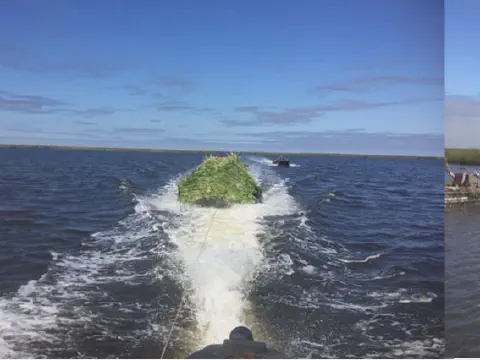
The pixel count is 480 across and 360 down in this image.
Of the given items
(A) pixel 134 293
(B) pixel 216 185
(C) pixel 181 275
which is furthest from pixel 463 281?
(B) pixel 216 185

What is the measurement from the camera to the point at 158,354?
9.80 feet

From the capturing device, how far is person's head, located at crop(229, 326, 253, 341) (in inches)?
118

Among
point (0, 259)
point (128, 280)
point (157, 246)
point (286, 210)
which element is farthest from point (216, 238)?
point (286, 210)

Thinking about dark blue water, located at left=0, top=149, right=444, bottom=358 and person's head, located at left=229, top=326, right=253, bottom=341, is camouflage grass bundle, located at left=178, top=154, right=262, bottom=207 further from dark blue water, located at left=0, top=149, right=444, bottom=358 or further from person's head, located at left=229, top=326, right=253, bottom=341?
person's head, located at left=229, top=326, right=253, bottom=341

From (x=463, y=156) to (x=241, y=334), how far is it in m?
3.06

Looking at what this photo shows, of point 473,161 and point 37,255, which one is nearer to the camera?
point 37,255

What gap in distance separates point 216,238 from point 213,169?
2.36m

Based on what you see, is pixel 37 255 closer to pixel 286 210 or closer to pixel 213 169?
pixel 213 169

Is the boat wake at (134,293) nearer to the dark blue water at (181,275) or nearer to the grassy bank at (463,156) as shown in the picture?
the dark blue water at (181,275)

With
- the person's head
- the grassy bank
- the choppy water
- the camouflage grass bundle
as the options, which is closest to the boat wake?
the person's head

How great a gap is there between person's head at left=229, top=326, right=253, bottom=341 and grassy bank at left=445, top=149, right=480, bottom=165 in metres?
2.71

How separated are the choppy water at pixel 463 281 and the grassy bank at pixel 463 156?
1.31m

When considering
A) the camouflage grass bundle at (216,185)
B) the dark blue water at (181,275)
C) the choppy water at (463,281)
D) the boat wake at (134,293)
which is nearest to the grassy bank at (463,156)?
the dark blue water at (181,275)

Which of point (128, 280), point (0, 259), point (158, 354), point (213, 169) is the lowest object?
point (158, 354)
